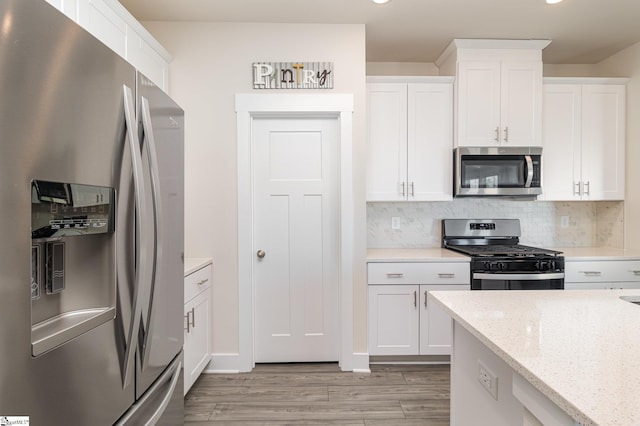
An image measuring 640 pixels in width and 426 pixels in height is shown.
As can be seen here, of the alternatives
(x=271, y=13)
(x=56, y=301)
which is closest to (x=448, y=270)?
(x=271, y=13)

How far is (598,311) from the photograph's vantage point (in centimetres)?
130

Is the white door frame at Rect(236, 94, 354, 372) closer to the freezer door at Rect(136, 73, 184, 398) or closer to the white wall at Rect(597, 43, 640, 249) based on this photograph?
the freezer door at Rect(136, 73, 184, 398)

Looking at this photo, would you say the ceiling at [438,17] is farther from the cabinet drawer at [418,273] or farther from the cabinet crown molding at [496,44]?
the cabinet drawer at [418,273]

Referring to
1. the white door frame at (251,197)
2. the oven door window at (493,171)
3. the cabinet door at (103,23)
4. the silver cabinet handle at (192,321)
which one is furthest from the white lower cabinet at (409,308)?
the cabinet door at (103,23)

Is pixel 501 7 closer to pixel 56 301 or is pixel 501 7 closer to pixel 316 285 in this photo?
pixel 316 285

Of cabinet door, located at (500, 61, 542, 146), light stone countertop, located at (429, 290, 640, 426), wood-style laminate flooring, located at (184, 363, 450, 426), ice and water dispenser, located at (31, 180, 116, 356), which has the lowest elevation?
wood-style laminate flooring, located at (184, 363, 450, 426)

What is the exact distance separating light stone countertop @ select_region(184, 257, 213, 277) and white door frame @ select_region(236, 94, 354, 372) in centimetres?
25

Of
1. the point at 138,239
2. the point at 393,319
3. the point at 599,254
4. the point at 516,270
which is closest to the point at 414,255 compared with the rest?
the point at 393,319

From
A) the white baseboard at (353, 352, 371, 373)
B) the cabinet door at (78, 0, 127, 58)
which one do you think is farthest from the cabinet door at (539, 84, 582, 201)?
the cabinet door at (78, 0, 127, 58)

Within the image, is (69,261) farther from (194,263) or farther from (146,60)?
(146,60)

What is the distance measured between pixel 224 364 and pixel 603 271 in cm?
309

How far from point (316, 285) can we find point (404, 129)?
1510 mm

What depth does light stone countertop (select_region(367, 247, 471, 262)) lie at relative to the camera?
278 centimetres

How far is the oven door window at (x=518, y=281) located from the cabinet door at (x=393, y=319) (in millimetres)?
492
